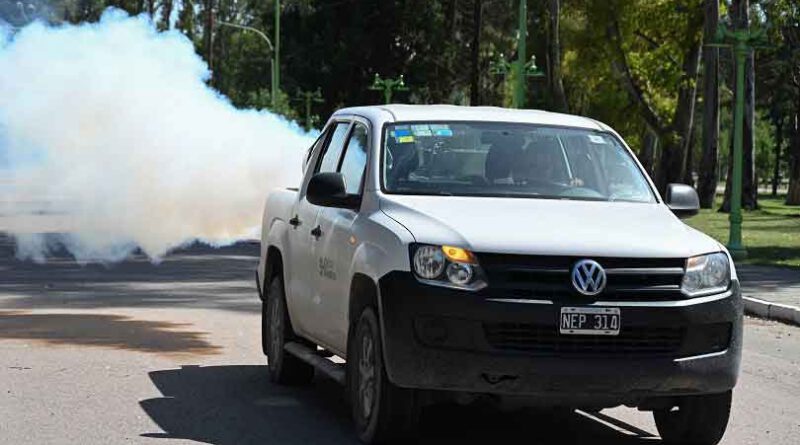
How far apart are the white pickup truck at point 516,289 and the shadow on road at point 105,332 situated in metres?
3.72

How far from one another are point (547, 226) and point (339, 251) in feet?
4.67

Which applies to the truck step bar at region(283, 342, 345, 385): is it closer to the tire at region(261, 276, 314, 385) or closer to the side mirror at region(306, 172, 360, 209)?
the tire at region(261, 276, 314, 385)

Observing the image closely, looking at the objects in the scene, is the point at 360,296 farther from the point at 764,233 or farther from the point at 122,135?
the point at 764,233

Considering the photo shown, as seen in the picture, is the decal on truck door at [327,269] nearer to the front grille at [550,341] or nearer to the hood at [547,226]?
the hood at [547,226]

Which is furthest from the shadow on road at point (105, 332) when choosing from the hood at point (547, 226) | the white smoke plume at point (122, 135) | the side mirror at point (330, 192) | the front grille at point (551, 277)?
the white smoke plume at point (122, 135)

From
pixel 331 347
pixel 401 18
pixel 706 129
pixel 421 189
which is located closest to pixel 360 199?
pixel 421 189

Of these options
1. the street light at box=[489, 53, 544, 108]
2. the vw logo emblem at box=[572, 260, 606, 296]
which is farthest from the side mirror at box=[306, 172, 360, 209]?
the street light at box=[489, 53, 544, 108]

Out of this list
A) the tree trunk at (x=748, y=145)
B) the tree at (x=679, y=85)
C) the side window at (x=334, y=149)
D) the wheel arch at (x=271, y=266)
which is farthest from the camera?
the tree at (x=679, y=85)

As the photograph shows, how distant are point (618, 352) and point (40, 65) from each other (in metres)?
21.6

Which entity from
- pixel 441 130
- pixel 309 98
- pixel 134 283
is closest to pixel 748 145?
pixel 309 98

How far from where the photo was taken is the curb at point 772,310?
681 inches

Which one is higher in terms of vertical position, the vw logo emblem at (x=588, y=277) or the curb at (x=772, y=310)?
the vw logo emblem at (x=588, y=277)

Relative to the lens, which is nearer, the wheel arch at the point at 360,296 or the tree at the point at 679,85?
the wheel arch at the point at 360,296

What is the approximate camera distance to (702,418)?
335 inches
